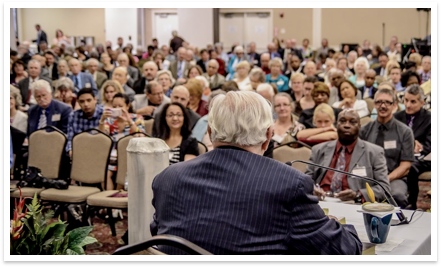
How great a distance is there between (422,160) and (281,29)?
14.8m

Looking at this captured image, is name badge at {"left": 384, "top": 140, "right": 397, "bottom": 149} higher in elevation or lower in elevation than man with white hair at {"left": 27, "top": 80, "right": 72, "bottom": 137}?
lower

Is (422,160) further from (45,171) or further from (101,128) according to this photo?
(45,171)

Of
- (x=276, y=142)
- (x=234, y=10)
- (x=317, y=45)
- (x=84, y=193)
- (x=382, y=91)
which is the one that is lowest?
(x=84, y=193)

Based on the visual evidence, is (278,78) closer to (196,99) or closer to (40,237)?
(196,99)

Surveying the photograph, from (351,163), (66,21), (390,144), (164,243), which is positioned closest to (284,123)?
(390,144)

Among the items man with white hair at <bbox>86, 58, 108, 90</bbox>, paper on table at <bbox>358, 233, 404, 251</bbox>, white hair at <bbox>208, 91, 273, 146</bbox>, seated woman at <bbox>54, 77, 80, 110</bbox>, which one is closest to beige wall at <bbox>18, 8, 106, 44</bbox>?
man with white hair at <bbox>86, 58, 108, 90</bbox>

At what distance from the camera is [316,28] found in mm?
19109

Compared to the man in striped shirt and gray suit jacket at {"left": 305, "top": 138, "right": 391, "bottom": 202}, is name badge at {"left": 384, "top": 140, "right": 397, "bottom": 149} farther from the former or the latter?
the man in striped shirt

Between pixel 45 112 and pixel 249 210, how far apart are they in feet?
16.1

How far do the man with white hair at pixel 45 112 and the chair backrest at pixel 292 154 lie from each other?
8.93 ft

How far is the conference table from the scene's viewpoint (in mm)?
2132

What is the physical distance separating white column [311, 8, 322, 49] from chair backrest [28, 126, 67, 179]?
15.1 meters

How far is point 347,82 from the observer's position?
656 cm
